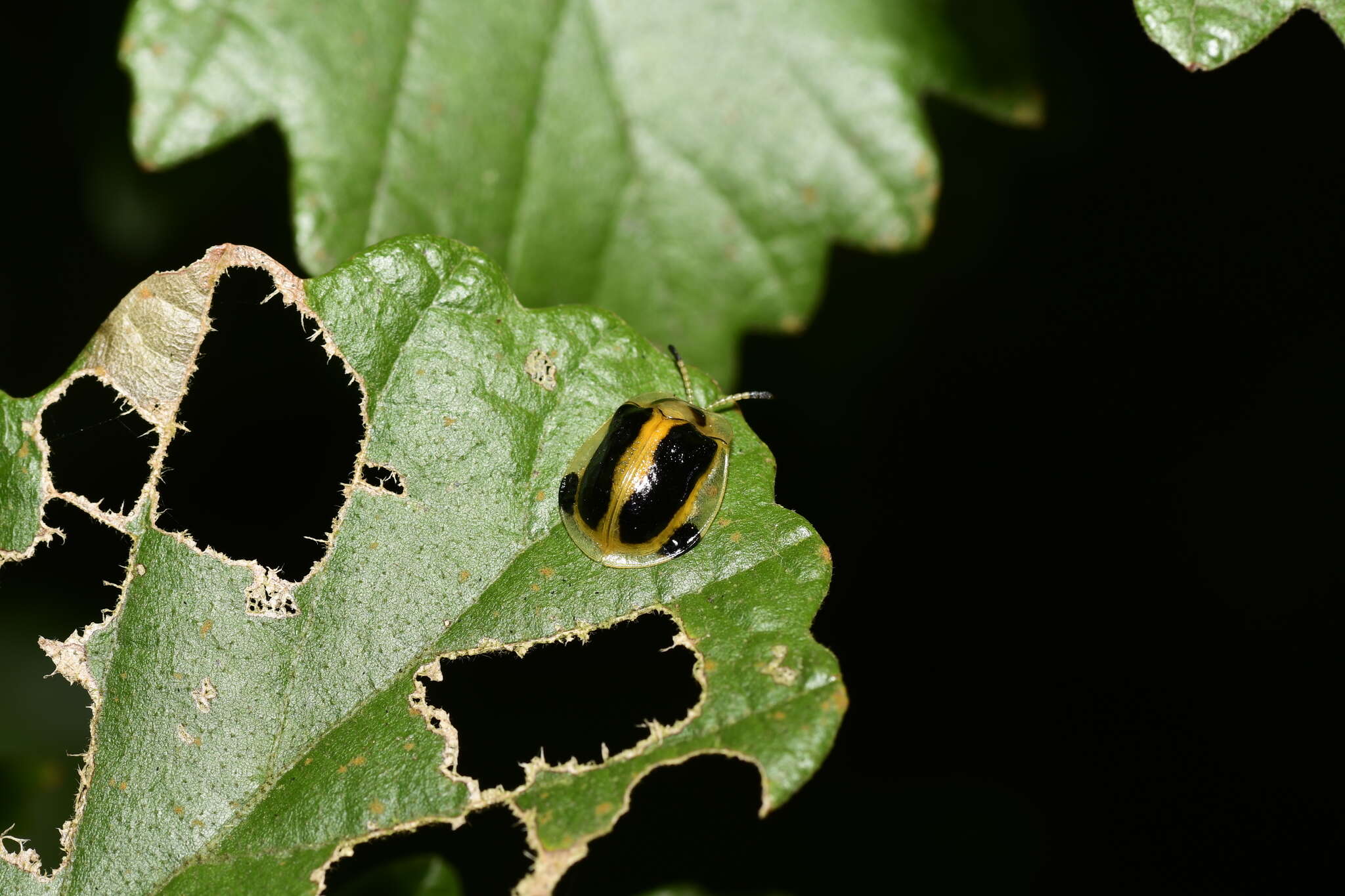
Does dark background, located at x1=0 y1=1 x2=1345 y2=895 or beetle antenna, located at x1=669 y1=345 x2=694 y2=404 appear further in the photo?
dark background, located at x1=0 y1=1 x2=1345 y2=895

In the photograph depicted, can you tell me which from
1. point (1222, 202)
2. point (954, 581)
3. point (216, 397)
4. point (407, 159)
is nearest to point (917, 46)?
point (1222, 202)

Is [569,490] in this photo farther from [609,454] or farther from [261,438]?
[261,438]

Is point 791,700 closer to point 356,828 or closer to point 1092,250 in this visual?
point 356,828

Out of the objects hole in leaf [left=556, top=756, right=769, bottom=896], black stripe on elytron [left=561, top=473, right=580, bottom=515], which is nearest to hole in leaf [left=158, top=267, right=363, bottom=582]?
black stripe on elytron [left=561, top=473, right=580, bottom=515]

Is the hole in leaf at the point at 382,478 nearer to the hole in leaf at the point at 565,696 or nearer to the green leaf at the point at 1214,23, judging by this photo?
the hole in leaf at the point at 565,696

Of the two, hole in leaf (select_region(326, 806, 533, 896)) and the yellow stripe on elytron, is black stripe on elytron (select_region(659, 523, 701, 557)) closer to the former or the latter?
the yellow stripe on elytron

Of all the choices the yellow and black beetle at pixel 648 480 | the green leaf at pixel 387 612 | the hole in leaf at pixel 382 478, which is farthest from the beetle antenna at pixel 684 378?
the hole in leaf at pixel 382 478

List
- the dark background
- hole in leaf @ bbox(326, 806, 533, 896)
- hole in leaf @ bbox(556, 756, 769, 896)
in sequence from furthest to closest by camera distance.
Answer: the dark background < hole in leaf @ bbox(556, 756, 769, 896) < hole in leaf @ bbox(326, 806, 533, 896)
